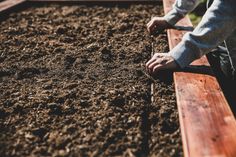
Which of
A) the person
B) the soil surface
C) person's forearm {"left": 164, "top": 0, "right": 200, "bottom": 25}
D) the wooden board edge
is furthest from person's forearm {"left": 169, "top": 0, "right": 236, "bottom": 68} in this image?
the wooden board edge

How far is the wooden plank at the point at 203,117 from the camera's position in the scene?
152 cm

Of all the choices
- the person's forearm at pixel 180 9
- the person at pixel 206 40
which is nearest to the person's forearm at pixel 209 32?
the person at pixel 206 40

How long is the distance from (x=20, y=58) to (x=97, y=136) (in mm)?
1253

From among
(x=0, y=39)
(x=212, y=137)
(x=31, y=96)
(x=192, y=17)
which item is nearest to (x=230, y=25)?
(x=212, y=137)

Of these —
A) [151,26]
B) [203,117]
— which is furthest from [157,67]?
[151,26]

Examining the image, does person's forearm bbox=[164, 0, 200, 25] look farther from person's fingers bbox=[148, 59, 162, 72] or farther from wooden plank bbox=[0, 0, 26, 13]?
wooden plank bbox=[0, 0, 26, 13]

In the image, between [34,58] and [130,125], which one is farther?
[34,58]

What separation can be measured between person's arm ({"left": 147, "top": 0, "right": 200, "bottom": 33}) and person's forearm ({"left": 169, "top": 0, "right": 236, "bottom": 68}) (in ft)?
3.11

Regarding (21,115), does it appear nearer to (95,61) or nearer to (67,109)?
(67,109)

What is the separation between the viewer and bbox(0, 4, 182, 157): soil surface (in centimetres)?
171

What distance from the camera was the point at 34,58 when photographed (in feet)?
8.96

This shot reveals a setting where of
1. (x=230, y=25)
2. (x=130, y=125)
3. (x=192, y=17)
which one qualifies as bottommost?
(x=192, y=17)

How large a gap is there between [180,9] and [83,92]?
1.36 meters

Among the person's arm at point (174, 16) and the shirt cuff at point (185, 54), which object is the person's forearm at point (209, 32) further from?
the person's arm at point (174, 16)
